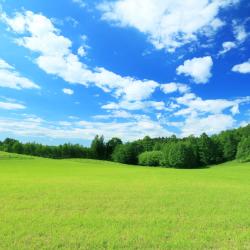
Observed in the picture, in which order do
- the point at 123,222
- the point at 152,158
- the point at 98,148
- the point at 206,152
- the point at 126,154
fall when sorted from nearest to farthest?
the point at 123,222 < the point at 206,152 < the point at 152,158 < the point at 126,154 < the point at 98,148

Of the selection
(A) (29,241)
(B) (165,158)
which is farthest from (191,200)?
(B) (165,158)

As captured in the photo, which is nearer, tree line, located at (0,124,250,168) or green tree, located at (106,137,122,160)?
tree line, located at (0,124,250,168)

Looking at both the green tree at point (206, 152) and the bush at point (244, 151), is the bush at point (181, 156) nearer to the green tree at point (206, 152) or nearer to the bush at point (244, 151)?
the green tree at point (206, 152)

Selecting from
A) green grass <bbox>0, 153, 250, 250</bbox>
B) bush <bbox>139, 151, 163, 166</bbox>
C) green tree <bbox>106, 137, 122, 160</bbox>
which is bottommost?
green grass <bbox>0, 153, 250, 250</bbox>

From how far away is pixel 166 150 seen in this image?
12206 cm

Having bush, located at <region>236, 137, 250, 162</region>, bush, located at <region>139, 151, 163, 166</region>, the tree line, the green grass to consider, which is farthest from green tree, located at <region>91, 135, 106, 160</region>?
the green grass

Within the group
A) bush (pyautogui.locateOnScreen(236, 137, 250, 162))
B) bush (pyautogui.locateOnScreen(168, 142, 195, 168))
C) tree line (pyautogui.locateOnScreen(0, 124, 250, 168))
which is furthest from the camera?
tree line (pyautogui.locateOnScreen(0, 124, 250, 168))

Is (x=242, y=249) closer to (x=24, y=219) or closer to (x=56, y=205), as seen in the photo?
(x=24, y=219)

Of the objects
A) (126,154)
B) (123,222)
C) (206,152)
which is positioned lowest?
(123,222)

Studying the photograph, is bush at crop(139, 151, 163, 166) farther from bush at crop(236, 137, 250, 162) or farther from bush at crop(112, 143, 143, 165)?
bush at crop(236, 137, 250, 162)

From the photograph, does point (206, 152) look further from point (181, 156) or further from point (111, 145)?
point (111, 145)

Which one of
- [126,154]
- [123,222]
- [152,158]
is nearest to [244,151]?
[152,158]

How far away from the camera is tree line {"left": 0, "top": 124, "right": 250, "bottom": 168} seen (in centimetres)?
11431

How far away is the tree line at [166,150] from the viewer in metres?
114
